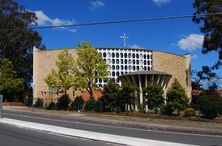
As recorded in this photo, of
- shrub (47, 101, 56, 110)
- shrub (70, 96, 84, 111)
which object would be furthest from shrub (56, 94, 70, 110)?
shrub (70, 96, 84, 111)

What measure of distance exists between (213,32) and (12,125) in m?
29.5

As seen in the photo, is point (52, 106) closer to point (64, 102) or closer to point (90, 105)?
point (64, 102)

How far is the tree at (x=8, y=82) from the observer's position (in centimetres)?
6562

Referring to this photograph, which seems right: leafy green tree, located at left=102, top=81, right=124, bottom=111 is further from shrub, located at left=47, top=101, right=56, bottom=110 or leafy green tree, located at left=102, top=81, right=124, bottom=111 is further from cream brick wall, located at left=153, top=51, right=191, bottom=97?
cream brick wall, located at left=153, top=51, right=191, bottom=97

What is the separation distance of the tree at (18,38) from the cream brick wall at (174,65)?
75.0 feet

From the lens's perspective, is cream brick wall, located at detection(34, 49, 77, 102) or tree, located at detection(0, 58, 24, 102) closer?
cream brick wall, located at detection(34, 49, 77, 102)

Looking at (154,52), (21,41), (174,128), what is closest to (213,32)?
(154,52)

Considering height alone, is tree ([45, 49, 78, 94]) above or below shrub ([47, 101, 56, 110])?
above

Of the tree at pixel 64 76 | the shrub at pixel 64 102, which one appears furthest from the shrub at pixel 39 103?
the tree at pixel 64 76

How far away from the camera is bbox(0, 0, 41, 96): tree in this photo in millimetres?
71875

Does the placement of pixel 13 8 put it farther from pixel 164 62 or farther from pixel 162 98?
pixel 162 98

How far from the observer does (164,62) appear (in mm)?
62125

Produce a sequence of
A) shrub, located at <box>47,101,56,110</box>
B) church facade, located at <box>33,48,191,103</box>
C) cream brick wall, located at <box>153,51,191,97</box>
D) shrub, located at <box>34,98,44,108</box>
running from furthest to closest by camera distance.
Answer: cream brick wall, located at <box>153,51,191,97</box> < church facade, located at <box>33,48,191,103</box> < shrub, located at <box>34,98,44,108</box> < shrub, located at <box>47,101,56,110</box>

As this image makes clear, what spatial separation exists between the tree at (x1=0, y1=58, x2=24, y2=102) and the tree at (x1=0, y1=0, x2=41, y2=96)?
207 inches
